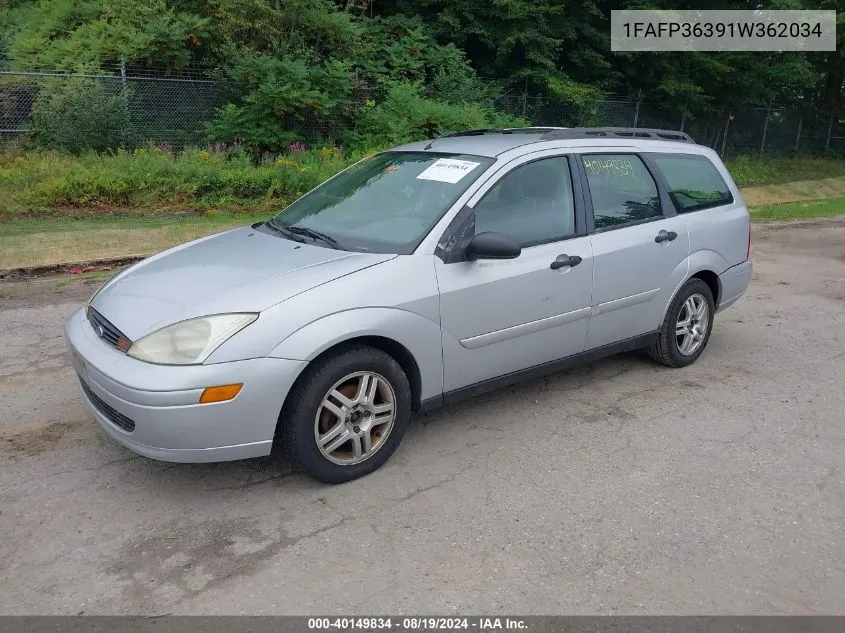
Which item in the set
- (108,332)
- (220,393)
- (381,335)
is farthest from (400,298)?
(108,332)

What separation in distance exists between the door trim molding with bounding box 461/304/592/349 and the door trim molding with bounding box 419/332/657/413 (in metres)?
0.26

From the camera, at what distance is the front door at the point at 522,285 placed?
13.6 ft

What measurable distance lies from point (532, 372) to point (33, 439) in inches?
115

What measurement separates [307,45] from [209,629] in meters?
15.1

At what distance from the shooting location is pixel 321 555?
3.26m

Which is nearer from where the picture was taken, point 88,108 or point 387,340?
point 387,340

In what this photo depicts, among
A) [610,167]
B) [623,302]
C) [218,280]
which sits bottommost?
[623,302]

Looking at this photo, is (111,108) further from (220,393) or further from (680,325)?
(220,393)

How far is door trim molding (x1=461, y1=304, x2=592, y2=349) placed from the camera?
4223 mm

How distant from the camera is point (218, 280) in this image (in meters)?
3.83

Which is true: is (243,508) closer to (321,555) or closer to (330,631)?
(321,555)

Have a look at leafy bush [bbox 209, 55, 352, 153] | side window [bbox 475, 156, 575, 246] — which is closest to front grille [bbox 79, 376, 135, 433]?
side window [bbox 475, 156, 575, 246]

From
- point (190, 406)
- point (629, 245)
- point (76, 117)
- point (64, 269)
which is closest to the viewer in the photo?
point (190, 406)

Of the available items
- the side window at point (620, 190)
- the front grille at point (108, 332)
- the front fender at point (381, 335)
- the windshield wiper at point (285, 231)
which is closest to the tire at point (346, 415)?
the front fender at point (381, 335)
